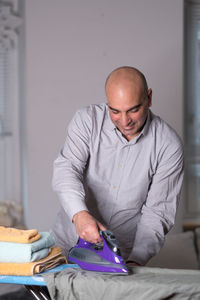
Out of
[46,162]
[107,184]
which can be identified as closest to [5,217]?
[46,162]

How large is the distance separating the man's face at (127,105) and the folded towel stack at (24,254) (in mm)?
516

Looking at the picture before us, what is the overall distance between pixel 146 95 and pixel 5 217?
1.99 meters

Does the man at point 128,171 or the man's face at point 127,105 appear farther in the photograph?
the man at point 128,171

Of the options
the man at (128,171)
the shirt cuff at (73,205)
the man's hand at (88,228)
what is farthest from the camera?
the man at (128,171)

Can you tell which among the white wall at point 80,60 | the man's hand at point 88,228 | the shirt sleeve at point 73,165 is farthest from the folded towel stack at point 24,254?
the white wall at point 80,60

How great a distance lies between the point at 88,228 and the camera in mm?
1469

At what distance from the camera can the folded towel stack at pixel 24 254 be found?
4.53ft

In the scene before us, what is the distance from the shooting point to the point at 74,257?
1.47 m

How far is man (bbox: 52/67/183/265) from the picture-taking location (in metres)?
1.81

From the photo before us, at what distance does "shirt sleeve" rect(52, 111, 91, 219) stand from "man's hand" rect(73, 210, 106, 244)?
0.38 feet

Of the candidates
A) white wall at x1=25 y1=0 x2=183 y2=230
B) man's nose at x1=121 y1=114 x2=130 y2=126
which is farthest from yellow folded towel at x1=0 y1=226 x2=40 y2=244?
white wall at x1=25 y1=0 x2=183 y2=230

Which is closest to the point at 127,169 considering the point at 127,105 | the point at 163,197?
the point at 163,197

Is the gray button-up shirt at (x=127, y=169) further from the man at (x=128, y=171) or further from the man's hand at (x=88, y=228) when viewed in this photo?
the man's hand at (x=88, y=228)

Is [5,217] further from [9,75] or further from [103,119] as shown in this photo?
[103,119]
